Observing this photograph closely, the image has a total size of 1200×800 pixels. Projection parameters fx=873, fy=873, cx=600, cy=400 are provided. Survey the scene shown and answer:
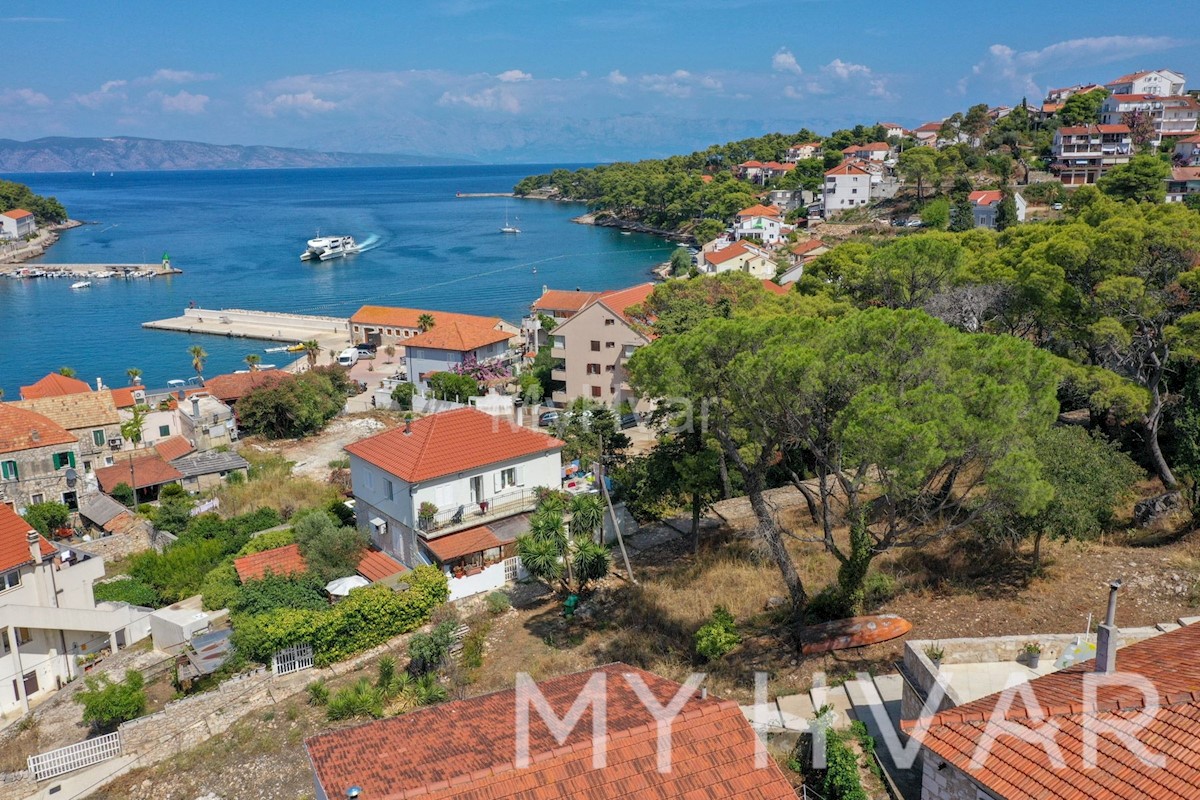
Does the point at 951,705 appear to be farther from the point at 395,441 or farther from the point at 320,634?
the point at 395,441

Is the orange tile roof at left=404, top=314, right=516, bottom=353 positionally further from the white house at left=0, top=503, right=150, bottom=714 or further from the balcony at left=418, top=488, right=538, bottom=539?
the white house at left=0, top=503, right=150, bottom=714

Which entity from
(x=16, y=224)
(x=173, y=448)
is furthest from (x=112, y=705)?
(x=16, y=224)

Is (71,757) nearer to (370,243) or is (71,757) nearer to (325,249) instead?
(325,249)

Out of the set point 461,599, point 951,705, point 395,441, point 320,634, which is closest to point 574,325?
point 395,441

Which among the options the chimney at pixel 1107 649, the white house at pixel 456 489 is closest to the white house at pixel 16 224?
the white house at pixel 456 489

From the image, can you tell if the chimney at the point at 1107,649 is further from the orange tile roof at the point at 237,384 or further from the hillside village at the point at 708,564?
the orange tile roof at the point at 237,384

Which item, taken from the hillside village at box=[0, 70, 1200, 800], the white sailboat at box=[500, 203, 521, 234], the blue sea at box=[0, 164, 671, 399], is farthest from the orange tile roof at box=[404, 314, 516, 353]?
the white sailboat at box=[500, 203, 521, 234]

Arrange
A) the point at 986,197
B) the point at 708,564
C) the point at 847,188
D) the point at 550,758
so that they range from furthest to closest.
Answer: the point at 847,188 < the point at 986,197 < the point at 708,564 < the point at 550,758
